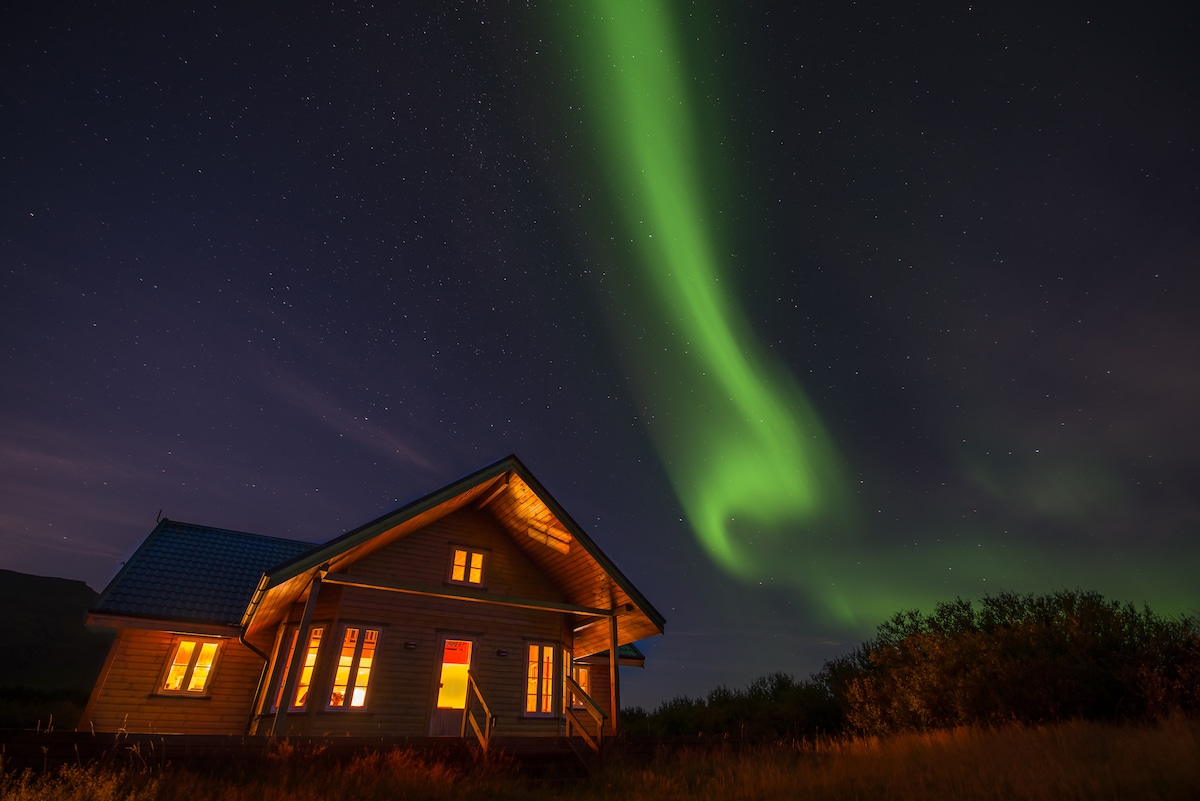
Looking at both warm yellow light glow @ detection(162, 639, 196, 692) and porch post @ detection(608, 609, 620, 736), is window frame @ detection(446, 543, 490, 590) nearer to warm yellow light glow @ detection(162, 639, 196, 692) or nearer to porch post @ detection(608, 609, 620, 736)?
porch post @ detection(608, 609, 620, 736)

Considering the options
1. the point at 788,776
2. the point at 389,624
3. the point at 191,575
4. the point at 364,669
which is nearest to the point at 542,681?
the point at 389,624

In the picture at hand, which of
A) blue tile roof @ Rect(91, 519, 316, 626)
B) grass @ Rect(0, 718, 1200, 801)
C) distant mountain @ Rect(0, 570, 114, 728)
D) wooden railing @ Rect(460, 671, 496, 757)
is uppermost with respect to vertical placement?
distant mountain @ Rect(0, 570, 114, 728)

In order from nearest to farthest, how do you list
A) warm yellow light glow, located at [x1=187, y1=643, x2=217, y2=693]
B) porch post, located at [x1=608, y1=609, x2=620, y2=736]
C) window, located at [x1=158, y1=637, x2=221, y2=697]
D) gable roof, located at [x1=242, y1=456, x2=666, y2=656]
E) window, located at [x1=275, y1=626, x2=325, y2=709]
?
window, located at [x1=275, y1=626, x2=325, y2=709], gable roof, located at [x1=242, y1=456, x2=666, y2=656], porch post, located at [x1=608, y1=609, x2=620, y2=736], window, located at [x1=158, y1=637, x2=221, y2=697], warm yellow light glow, located at [x1=187, y1=643, x2=217, y2=693]

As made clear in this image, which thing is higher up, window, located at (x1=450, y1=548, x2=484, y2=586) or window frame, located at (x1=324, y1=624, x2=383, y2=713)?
window, located at (x1=450, y1=548, x2=484, y2=586)

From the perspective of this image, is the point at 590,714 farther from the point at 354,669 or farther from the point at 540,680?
the point at 354,669

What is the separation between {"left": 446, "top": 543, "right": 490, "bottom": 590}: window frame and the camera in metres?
16.9

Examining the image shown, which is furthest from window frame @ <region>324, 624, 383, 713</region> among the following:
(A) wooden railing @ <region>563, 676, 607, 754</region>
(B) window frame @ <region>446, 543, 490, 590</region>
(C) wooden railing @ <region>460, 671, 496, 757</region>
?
(A) wooden railing @ <region>563, 676, 607, 754</region>

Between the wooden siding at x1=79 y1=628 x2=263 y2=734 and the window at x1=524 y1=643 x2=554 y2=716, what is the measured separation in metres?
8.04

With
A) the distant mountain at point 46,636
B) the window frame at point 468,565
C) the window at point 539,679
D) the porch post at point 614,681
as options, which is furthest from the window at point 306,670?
the distant mountain at point 46,636

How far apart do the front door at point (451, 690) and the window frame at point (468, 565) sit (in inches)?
60.7

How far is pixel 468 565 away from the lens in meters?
17.3

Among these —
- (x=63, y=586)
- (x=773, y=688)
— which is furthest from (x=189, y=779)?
(x=63, y=586)

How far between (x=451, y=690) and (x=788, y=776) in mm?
14195

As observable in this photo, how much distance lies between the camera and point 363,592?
15422 millimetres
